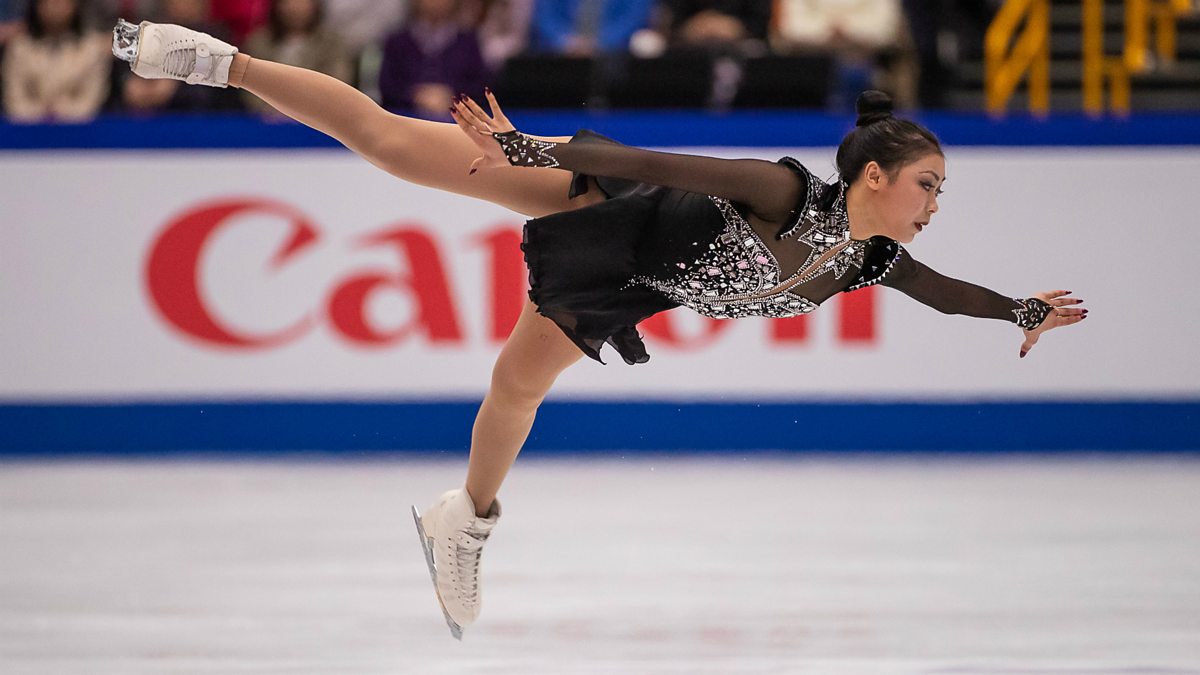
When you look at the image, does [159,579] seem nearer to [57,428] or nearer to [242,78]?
[242,78]

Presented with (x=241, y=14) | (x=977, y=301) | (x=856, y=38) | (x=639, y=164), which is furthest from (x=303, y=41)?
(x=639, y=164)

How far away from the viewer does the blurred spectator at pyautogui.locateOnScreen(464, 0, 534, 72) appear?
695 cm

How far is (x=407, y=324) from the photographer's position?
5777mm

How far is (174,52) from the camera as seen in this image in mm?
3158

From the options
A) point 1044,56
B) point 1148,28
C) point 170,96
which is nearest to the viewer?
point 170,96

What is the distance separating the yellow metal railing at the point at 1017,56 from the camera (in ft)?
23.1

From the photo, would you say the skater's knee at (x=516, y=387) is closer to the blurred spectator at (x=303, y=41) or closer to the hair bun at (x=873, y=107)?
the hair bun at (x=873, y=107)

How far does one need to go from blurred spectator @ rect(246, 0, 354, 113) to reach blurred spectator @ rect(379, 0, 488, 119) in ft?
0.68

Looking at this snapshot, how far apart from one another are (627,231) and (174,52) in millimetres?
1010

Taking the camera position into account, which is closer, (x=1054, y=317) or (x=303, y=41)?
(x=1054, y=317)

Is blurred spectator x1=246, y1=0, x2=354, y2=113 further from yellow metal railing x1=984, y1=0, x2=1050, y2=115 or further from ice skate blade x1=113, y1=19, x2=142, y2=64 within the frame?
ice skate blade x1=113, y1=19, x2=142, y2=64

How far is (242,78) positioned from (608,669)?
1.39 m

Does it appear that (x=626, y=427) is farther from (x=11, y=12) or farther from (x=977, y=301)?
(x=11, y=12)

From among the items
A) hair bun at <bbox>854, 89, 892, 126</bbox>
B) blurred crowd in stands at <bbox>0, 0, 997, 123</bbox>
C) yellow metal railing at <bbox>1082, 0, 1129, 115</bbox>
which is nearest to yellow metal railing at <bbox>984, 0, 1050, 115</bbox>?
yellow metal railing at <bbox>1082, 0, 1129, 115</bbox>
